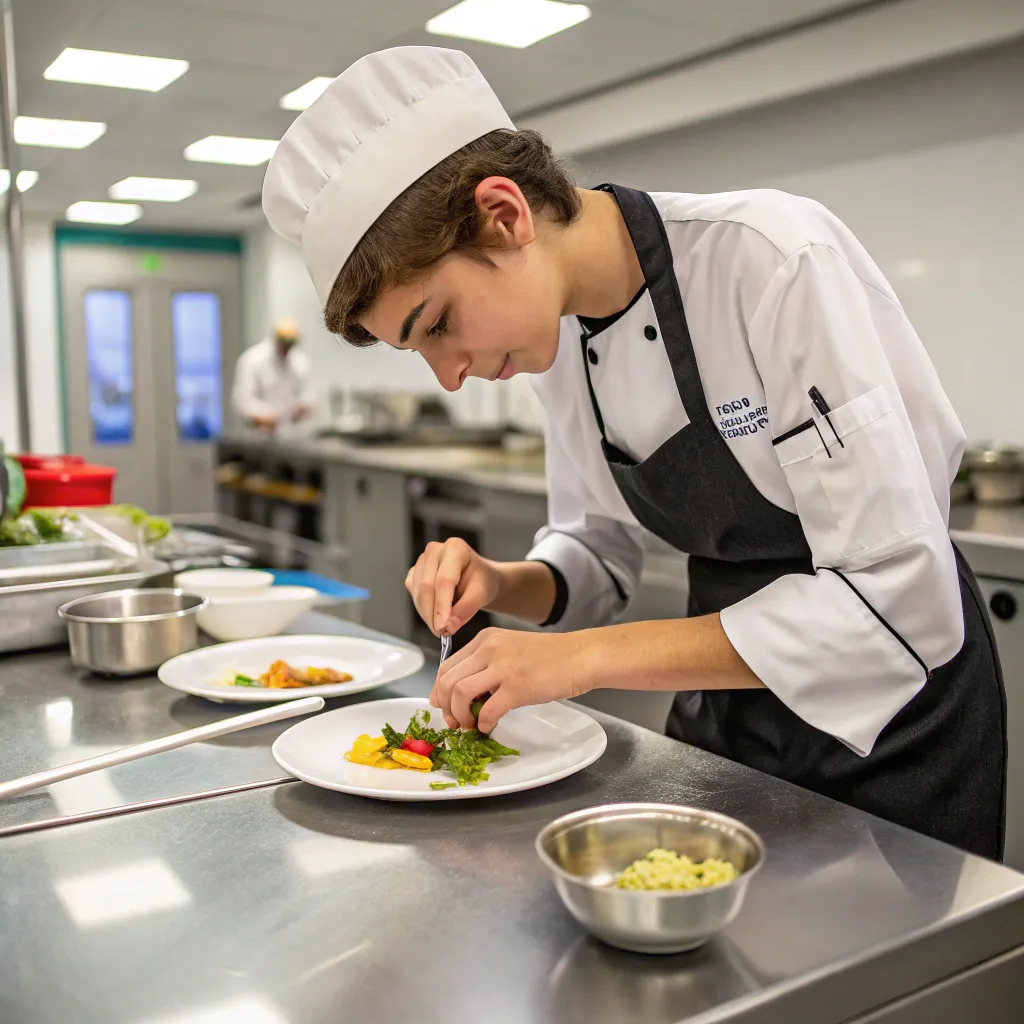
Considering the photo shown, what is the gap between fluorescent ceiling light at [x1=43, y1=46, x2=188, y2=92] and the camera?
4.48m

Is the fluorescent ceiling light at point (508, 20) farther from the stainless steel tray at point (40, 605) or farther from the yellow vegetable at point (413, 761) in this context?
the yellow vegetable at point (413, 761)

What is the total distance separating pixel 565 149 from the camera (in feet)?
18.8

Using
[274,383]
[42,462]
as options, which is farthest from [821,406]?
[274,383]

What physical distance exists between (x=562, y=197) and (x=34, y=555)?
109 centimetres

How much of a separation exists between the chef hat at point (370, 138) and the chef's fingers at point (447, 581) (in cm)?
38

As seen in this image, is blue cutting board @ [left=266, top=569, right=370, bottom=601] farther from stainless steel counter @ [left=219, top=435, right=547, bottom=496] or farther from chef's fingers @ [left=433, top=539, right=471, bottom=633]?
stainless steel counter @ [left=219, top=435, right=547, bottom=496]

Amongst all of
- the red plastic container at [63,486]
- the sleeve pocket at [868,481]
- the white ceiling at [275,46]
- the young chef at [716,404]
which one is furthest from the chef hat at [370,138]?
the white ceiling at [275,46]

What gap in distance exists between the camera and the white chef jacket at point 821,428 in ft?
3.33

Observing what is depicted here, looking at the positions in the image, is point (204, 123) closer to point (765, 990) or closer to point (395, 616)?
point (395, 616)

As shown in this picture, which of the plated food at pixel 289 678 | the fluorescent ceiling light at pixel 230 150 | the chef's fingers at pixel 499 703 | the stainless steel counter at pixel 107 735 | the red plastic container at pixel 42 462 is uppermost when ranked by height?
the fluorescent ceiling light at pixel 230 150

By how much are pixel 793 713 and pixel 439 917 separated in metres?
0.58

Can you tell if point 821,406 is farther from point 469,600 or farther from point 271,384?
point 271,384

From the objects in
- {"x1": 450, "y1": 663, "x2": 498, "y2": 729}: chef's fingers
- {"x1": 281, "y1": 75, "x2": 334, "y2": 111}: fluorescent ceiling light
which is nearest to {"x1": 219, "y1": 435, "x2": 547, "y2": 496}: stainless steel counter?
{"x1": 281, "y1": 75, "x2": 334, "y2": 111}: fluorescent ceiling light

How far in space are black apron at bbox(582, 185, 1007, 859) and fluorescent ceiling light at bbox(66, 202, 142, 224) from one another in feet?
27.6
